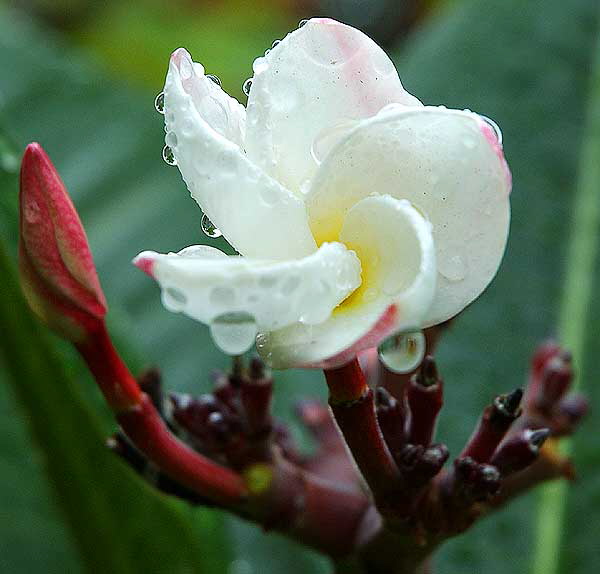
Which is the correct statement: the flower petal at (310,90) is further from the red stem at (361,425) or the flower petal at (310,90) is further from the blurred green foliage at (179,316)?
the blurred green foliage at (179,316)

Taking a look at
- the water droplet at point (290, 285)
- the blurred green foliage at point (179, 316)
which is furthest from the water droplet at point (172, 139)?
the blurred green foliage at point (179, 316)

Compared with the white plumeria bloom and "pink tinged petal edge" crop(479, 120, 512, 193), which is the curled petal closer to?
the white plumeria bloom

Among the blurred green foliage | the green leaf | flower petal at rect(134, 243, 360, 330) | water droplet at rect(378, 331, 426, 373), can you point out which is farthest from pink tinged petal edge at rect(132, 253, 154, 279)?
the green leaf

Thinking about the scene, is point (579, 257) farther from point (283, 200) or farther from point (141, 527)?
point (283, 200)

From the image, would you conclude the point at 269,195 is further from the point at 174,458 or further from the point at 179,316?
the point at 179,316

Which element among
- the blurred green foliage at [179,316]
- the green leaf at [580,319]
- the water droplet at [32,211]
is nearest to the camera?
the water droplet at [32,211]

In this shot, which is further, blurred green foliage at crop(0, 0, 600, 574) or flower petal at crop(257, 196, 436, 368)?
blurred green foliage at crop(0, 0, 600, 574)

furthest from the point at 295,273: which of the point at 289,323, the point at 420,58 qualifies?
the point at 420,58

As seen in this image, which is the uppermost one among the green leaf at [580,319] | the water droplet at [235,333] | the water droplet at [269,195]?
the water droplet at [269,195]
